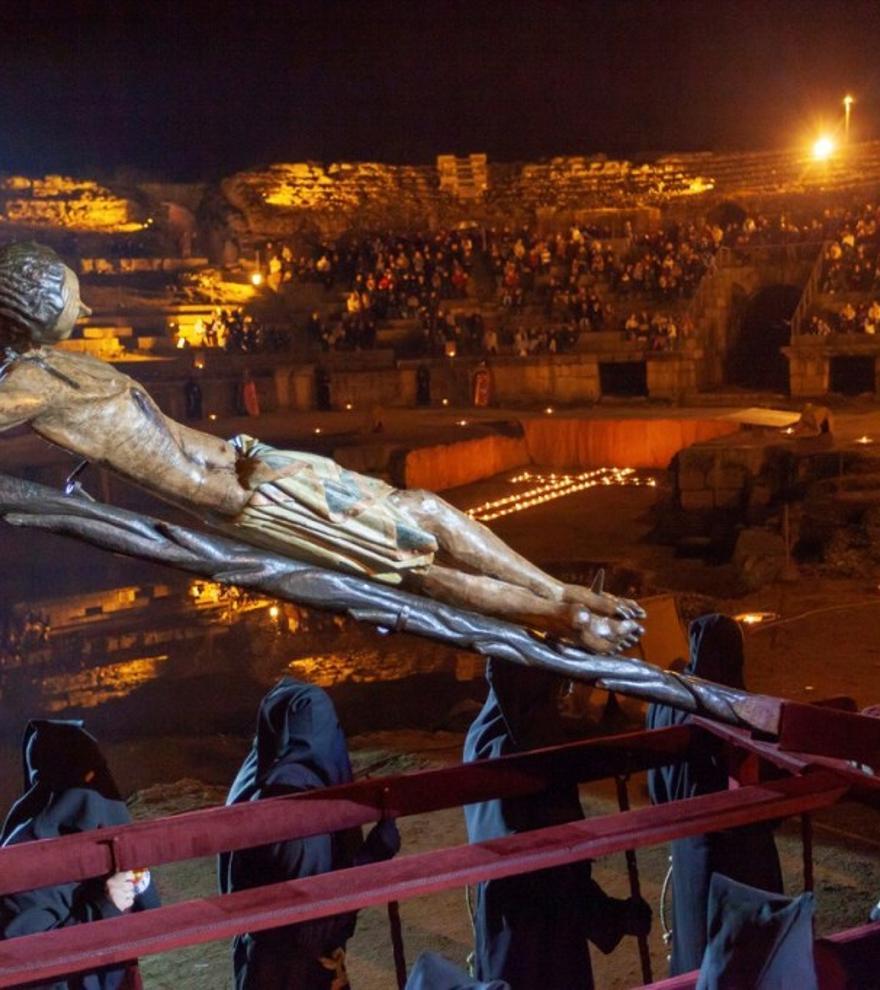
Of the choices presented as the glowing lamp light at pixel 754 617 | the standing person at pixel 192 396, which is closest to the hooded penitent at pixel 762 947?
the glowing lamp light at pixel 754 617

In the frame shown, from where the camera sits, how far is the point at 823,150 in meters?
31.0

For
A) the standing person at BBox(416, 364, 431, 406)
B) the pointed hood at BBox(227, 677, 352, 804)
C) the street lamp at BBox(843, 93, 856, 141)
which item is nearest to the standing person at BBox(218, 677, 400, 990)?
the pointed hood at BBox(227, 677, 352, 804)

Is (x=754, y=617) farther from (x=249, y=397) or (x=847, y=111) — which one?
(x=847, y=111)

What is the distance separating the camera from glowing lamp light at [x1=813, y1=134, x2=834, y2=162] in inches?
1201

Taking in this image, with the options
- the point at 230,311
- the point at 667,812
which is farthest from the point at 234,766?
the point at 230,311

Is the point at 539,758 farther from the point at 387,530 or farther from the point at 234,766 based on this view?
the point at 234,766

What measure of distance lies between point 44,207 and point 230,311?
7483mm

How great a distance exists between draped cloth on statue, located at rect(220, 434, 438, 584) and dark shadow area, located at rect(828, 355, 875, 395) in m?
22.2

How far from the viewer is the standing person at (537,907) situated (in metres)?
3.80

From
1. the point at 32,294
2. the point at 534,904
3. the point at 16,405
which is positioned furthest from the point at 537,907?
the point at 32,294

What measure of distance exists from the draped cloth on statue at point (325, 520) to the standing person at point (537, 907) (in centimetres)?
98

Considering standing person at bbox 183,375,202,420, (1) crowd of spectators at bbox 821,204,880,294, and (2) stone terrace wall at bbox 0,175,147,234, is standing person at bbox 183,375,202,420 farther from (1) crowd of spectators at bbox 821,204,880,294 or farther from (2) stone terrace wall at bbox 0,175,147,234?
(1) crowd of spectators at bbox 821,204,880,294

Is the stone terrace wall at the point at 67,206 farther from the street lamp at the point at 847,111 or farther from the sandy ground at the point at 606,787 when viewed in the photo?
the sandy ground at the point at 606,787

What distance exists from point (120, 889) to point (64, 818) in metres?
0.34
